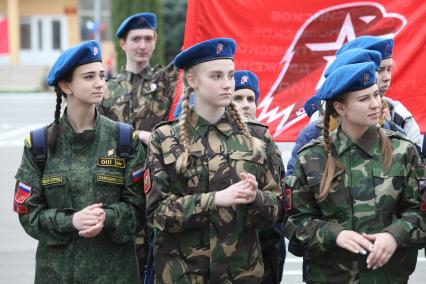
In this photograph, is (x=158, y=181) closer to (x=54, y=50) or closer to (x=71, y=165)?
(x=71, y=165)

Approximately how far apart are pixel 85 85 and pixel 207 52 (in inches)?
24.8

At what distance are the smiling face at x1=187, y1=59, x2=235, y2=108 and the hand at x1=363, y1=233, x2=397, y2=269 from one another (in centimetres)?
90

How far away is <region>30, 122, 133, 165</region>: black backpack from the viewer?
4055 mm

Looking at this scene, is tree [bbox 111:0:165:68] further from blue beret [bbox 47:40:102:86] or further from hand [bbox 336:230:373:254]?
hand [bbox 336:230:373:254]

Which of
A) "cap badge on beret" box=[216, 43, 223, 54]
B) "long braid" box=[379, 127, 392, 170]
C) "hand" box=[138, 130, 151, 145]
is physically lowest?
"hand" box=[138, 130, 151, 145]

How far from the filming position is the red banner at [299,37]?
5930mm

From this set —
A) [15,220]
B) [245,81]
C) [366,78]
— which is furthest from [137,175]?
[15,220]

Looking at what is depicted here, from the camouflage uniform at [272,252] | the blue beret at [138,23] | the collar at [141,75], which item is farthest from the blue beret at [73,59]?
the blue beret at [138,23]

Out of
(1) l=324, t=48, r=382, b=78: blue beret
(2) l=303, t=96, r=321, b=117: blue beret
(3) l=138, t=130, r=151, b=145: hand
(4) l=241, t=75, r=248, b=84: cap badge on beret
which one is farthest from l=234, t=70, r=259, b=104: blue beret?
(1) l=324, t=48, r=382, b=78: blue beret

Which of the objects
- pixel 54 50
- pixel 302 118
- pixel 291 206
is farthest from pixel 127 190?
pixel 54 50

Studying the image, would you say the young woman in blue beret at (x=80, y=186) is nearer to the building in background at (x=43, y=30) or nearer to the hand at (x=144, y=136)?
the hand at (x=144, y=136)

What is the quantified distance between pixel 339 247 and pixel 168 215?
2.56ft

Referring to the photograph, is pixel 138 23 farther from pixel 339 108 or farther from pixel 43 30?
pixel 43 30

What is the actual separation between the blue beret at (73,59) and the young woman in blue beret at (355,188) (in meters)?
1.13
